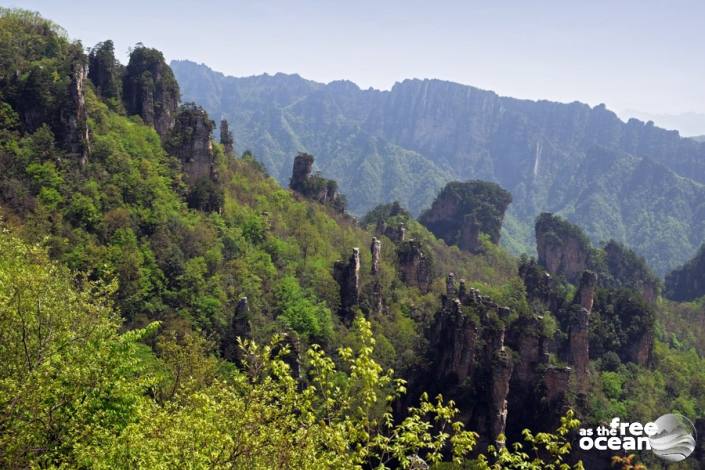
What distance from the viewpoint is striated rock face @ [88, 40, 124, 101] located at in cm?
7600

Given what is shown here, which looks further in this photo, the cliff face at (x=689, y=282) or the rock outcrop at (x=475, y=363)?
the cliff face at (x=689, y=282)

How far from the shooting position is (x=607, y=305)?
83.6 meters

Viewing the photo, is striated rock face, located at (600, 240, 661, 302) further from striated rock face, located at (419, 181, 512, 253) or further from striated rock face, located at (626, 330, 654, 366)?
striated rock face, located at (626, 330, 654, 366)

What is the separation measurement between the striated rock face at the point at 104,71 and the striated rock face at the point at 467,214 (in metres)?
85.3

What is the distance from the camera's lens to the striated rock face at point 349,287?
230 ft

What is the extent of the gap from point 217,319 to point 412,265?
3798cm

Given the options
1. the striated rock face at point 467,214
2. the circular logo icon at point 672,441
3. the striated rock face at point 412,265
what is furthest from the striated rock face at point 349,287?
the striated rock face at point 467,214

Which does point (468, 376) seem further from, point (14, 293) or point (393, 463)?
point (14, 293)

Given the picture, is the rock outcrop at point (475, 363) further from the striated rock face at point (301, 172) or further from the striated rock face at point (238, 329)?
the striated rock face at point (301, 172)

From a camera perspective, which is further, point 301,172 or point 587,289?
point 301,172

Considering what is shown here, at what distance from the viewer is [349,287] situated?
232ft

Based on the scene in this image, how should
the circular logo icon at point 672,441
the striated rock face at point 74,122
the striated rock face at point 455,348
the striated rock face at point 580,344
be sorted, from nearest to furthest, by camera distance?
the circular logo icon at point 672,441
the striated rock face at point 455,348
the striated rock face at point 74,122
the striated rock face at point 580,344

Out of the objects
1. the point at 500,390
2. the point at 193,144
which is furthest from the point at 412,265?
the point at 193,144

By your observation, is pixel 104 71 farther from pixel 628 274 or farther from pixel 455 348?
pixel 628 274
